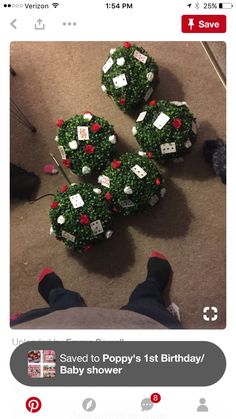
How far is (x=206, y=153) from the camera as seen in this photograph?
2574mm

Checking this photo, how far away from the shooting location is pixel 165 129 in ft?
7.66

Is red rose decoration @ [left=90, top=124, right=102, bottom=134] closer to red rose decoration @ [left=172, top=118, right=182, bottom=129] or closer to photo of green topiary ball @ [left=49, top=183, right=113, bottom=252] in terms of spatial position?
photo of green topiary ball @ [left=49, top=183, right=113, bottom=252]

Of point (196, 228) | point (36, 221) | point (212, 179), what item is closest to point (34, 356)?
point (36, 221)

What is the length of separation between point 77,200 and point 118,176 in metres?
0.30

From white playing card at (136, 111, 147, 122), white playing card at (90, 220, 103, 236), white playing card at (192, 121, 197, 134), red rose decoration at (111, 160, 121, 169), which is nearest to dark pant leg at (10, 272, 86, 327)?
white playing card at (90, 220, 103, 236)

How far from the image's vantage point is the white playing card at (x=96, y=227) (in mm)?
2301

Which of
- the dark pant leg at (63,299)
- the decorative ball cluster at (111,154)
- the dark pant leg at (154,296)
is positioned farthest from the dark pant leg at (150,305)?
the decorative ball cluster at (111,154)

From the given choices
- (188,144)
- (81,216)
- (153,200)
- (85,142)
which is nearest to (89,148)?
(85,142)

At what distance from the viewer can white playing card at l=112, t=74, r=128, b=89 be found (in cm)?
236

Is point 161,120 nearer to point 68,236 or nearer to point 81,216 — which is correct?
point 81,216

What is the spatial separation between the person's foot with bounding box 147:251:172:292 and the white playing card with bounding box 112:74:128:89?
44.5 inches
